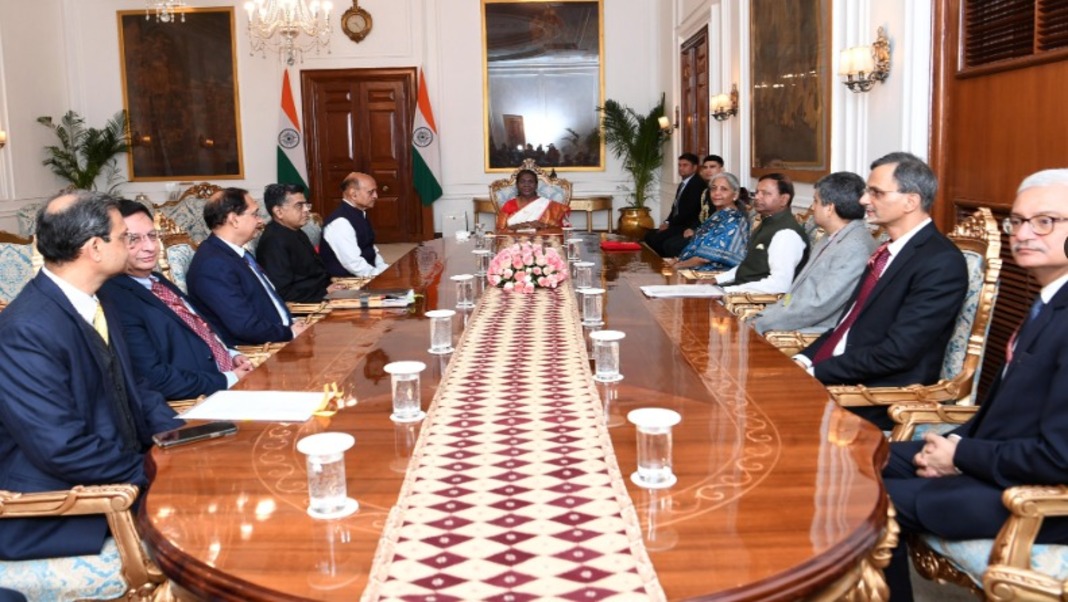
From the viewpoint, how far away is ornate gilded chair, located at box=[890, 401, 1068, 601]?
1758 millimetres

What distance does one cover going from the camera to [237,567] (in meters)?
1.38

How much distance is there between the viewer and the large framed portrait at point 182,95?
11547mm

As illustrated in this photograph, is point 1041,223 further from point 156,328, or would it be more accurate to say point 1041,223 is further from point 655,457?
point 156,328

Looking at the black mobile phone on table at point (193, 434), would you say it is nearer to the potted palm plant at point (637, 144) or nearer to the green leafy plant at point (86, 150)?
the potted palm plant at point (637, 144)

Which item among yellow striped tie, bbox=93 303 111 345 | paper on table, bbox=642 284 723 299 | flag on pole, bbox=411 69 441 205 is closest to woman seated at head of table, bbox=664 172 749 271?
paper on table, bbox=642 284 723 299

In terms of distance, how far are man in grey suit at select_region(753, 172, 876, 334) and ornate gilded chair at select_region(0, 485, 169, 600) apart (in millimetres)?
2718

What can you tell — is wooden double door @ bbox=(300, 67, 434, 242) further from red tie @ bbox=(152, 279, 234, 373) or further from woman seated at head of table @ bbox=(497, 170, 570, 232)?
red tie @ bbox=(152, 279, 234, 373)

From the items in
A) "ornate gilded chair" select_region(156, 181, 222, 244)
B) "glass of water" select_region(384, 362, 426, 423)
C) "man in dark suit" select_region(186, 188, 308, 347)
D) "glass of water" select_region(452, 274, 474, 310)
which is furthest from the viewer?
"ornate gilded chair" select_region(156, 181, 222, 244)

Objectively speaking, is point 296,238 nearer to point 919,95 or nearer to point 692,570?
point 919,95

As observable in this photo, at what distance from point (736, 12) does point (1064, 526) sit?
6.94 metres

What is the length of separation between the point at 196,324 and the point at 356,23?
9046 millimetres

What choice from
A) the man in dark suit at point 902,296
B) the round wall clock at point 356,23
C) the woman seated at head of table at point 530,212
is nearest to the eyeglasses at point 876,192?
the man in dark suit at point 902,296

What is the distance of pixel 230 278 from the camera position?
3793 millimetres

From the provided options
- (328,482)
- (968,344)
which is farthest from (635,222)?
(328,482)
